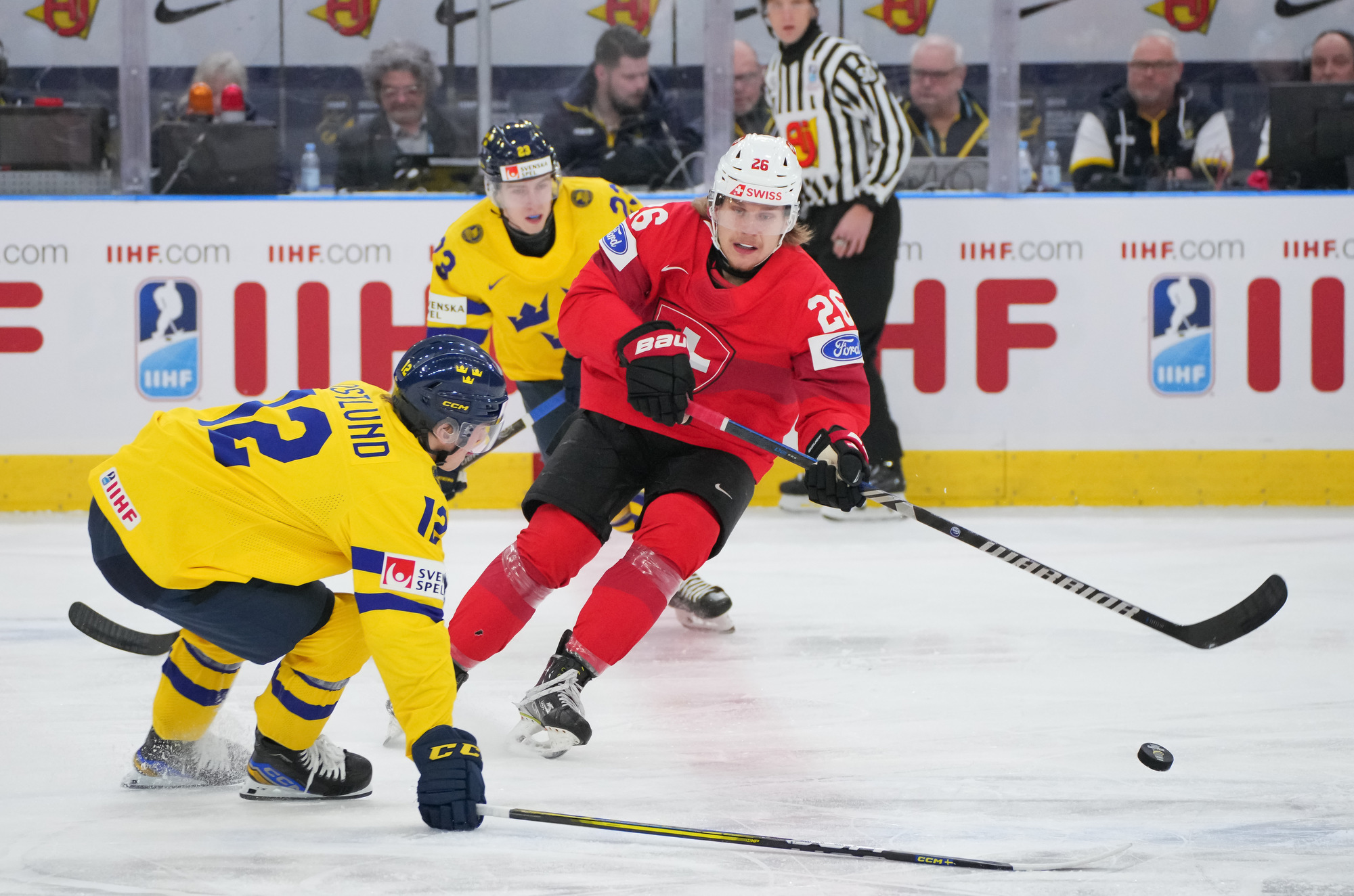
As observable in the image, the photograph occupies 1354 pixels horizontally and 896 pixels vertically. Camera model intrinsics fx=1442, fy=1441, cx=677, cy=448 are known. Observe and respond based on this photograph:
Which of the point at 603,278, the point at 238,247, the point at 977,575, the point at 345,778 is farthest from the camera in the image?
the point at 238,247

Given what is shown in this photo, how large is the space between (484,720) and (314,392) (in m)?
0.77

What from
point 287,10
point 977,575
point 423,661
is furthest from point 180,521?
point 287,10

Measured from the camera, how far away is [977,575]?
411 centimetres

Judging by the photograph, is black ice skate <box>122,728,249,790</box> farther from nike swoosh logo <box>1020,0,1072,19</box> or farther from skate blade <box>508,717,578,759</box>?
nike swoosh logo <box>1020,0,1072,19</box>

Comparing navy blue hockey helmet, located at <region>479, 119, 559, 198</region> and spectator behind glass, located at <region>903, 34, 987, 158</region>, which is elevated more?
spectator behind glass, located at <region>903, 34, 987, 158</region>

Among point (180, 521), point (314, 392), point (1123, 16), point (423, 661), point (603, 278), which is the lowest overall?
point (423, 661)

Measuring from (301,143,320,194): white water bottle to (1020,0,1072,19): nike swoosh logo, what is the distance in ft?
8.73

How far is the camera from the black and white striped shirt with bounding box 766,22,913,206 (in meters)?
5.09

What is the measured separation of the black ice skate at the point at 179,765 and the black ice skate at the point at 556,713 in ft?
1.53

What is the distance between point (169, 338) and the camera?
5.19 meters

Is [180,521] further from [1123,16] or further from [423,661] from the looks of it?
[1123,16]

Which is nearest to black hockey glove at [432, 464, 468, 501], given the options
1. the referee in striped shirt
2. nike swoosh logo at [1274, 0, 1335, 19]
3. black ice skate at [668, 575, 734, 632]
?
black ice skate at [668, 575, 734, 632]

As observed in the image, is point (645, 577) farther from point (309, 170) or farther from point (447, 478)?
point (309, 170)

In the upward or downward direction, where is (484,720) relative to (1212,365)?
downward
